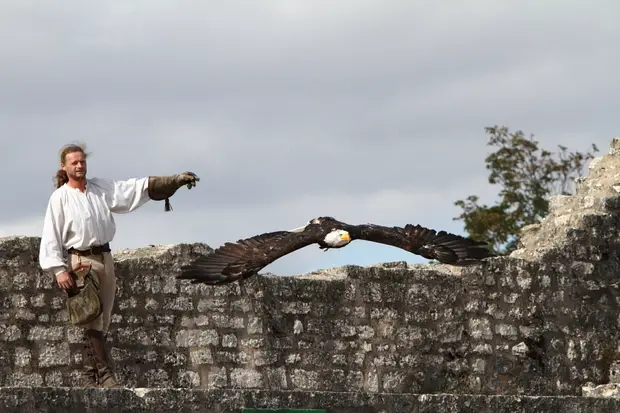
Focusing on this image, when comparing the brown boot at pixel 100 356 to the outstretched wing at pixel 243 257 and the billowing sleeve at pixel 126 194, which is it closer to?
the outstretched wing at pixel 243 257

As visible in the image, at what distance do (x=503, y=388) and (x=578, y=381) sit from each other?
78cm

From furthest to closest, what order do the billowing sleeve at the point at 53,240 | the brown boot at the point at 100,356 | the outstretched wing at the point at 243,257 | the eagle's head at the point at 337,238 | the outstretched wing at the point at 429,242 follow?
the outstretched wing at the point at 429,242, the eagle's head at the point at 337,238, the outstretched wing at the point at 243,257, the brown boot at the point at 100,356, the billowing sleeve at the point at 53,240

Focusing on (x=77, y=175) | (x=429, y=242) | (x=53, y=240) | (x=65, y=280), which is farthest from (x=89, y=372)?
(x=429, y=242)

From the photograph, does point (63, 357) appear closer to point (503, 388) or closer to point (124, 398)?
point (124, 398)

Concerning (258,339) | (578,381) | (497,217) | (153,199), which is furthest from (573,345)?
(497,217)

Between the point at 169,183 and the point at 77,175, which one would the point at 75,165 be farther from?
the point at 169,183

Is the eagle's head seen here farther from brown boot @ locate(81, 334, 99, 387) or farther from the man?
brown boot @ locate(81, 334, 99, 387)

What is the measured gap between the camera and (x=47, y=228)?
395 inches

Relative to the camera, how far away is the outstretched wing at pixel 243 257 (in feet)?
34.9

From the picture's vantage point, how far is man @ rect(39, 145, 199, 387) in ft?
33.0

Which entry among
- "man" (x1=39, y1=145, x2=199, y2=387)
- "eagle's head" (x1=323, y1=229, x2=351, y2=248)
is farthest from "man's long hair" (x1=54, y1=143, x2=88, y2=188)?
"eagle's head" (x1=323, y1=229, x2=351, y2=248)

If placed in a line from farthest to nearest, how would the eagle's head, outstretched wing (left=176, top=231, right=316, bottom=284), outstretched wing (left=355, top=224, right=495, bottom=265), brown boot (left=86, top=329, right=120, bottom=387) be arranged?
outstretched wing (left=355, top=224, right=495, bottom=265) < the eagle's head < outstretched wing (left=176, top=231, right=316, bottom=284) < brown boot (left=86, top=329, right=120, bottom=387)

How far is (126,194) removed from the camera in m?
10.4

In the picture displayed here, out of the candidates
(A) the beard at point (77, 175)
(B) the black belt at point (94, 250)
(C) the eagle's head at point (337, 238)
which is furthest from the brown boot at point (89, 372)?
(C) the eagle's head at point (337, 238)
